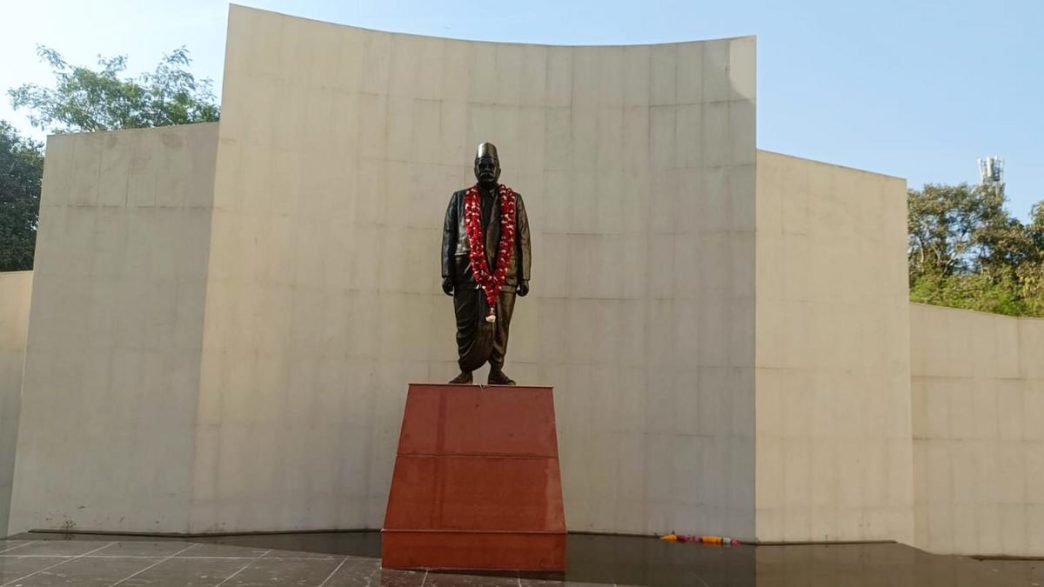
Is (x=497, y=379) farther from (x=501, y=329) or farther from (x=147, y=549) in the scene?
(x=147, y=549)

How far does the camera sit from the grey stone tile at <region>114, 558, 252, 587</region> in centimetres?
494

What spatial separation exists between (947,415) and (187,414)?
24.1ft

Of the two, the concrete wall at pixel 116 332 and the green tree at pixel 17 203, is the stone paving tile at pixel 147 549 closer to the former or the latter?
the concrete wall at pixel 116 332

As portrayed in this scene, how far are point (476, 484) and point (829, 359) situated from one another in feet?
12.7

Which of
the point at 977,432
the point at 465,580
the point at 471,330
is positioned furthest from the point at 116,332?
the point at 977,432

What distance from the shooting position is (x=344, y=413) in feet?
24.5

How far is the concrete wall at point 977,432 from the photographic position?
803 cm

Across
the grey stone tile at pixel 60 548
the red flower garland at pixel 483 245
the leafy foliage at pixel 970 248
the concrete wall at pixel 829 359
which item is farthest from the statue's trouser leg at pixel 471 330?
the leafy foliage at pixel 970 248

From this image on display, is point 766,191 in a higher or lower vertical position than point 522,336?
higher

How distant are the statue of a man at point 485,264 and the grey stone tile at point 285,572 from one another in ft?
5.38

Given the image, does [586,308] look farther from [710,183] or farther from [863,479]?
[863,479]

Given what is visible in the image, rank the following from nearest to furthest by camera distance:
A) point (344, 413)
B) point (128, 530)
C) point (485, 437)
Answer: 1. point (485, 437)
2. point (128, 530)
3. point (344, 413)

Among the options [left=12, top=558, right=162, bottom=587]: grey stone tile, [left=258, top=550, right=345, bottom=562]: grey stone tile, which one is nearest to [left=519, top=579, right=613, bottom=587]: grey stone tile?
[left=258, top=550, right=345, bottom=562]: grey stone tile

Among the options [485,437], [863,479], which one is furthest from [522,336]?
[863,479]
